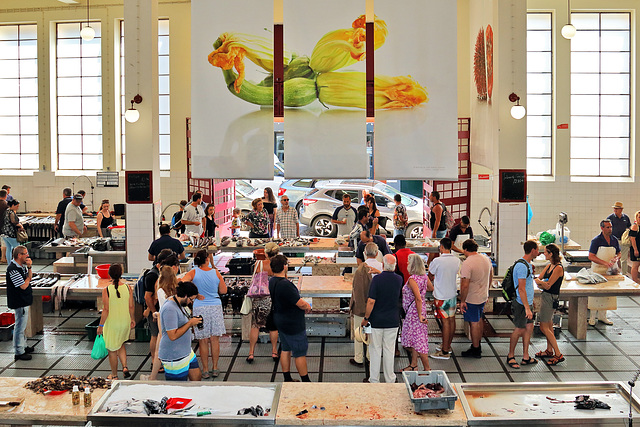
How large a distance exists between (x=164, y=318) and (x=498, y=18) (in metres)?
7.08

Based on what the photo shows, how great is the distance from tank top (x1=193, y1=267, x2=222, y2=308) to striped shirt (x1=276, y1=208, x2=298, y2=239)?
4920mm

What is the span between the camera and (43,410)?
5105mm

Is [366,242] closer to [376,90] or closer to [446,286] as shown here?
[446,286]

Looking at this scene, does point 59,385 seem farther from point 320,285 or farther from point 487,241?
point 487,241

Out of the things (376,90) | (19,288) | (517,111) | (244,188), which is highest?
(376,90)

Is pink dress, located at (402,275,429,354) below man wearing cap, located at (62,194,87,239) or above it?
below

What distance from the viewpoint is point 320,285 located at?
9.02 metres

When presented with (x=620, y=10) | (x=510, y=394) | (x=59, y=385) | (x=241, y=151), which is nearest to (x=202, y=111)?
(x=241, y=151)

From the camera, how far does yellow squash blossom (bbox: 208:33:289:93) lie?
1091 centimetres

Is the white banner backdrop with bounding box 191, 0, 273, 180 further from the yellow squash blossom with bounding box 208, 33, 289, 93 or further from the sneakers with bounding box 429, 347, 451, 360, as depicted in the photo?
the sneakers with bounding box 429, 347, 451, 360

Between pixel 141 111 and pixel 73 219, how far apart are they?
10.4 feet

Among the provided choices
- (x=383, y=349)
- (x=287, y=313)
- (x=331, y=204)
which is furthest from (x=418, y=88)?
(x=331, y=204)

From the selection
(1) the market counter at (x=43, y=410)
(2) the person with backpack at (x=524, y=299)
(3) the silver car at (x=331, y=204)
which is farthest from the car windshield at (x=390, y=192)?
(1) the market counter at (x=43, y=410)

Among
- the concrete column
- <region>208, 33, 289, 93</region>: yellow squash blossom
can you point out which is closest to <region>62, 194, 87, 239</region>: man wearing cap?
the concrete column
